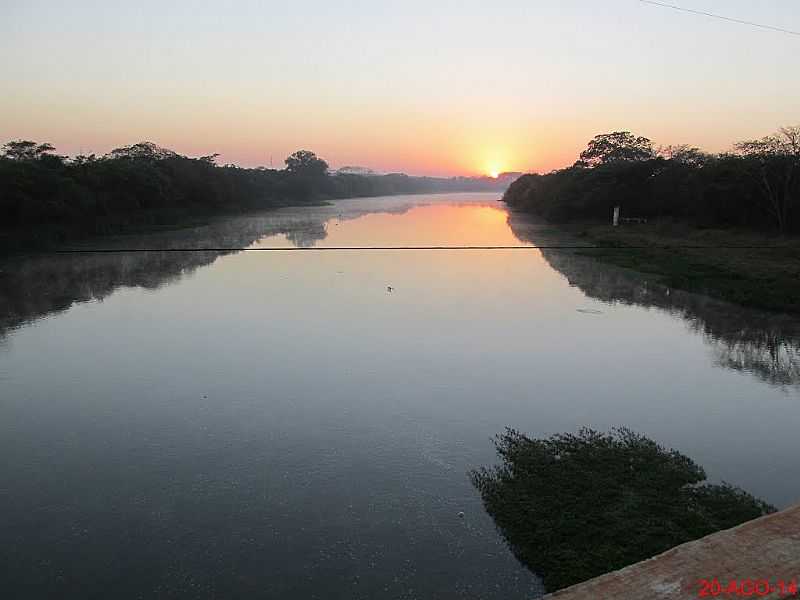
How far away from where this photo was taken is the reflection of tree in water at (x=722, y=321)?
31.2ft

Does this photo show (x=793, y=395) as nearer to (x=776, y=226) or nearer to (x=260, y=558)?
(x=260, y=558)

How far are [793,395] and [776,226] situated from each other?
18.1 metres

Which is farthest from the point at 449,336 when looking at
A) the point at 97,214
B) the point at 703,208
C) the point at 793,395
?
the point at 97,214

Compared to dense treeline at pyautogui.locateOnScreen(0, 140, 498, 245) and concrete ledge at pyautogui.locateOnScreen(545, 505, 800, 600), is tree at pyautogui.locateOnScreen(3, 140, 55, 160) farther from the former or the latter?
concrete ledge at pyautogui.locateOnScreen(545, 505, 800, 600)

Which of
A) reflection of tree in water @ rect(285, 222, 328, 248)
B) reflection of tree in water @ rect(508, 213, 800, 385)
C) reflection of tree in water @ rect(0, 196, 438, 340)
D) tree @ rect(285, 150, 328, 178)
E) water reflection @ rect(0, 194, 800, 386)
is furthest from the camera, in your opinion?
tree @ rect(285, 150, 328, 178)

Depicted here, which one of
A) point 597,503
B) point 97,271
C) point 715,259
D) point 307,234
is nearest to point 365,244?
point 307,234

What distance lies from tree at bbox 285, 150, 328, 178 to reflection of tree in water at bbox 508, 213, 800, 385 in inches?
3107

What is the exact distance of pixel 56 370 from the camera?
9.13 m

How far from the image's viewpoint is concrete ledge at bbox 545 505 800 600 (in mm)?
3332

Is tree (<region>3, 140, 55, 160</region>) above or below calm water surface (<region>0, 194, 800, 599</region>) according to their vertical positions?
above

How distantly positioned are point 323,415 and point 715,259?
16327 mm

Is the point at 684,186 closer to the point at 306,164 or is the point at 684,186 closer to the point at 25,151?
the point at 25,151

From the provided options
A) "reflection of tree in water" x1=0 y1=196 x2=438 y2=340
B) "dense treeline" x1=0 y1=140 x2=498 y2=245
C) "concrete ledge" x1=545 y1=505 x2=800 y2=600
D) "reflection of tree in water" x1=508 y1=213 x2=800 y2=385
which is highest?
"dense treeline" x1=0 y1=140 x2=498 y2=245

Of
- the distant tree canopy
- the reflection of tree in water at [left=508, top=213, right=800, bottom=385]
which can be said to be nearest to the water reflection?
the reflection of tree in water at [left=508, top=213, right=800, bottom=385]
